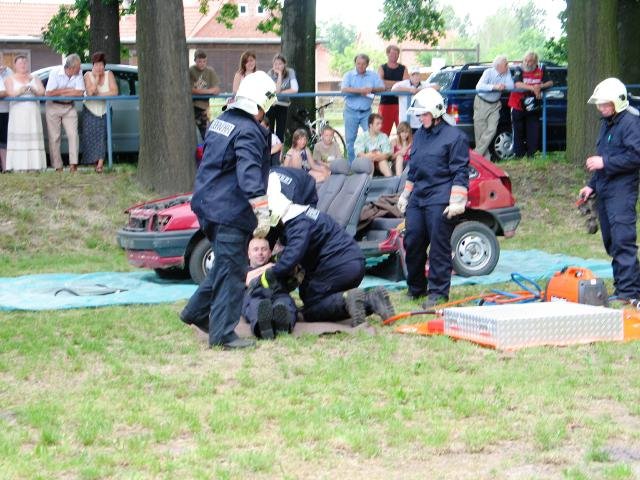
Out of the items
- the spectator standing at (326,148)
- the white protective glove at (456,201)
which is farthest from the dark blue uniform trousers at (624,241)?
the spectator standing at (326,148)

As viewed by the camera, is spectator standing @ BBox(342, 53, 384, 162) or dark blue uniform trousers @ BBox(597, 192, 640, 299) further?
spectator standing @ BBox(342, 53, 384, 162)

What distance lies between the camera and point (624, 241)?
34.7 ft

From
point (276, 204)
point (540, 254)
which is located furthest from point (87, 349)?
point (540, 254)

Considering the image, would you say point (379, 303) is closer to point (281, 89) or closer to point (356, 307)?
point (356, 307)

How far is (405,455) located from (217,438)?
3.24 ft

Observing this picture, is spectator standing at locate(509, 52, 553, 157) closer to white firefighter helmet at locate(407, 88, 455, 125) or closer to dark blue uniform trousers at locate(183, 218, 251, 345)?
white firefighter helmet at locate(407, 88, 455, 125)

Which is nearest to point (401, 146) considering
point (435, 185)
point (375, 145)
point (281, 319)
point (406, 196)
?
point (375, 145)

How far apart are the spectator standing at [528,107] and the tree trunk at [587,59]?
73 cm

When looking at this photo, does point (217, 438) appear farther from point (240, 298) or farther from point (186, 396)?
point (240, 298)

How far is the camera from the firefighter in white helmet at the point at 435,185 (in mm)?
10680

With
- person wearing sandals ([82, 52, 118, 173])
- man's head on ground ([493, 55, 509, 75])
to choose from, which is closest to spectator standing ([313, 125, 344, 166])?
person wearing sandals ([82, 52, 118, 173])

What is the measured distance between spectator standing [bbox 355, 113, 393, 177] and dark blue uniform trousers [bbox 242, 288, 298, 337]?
6.36m

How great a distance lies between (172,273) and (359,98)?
256 inches

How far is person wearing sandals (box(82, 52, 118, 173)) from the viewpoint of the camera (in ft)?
57.2
